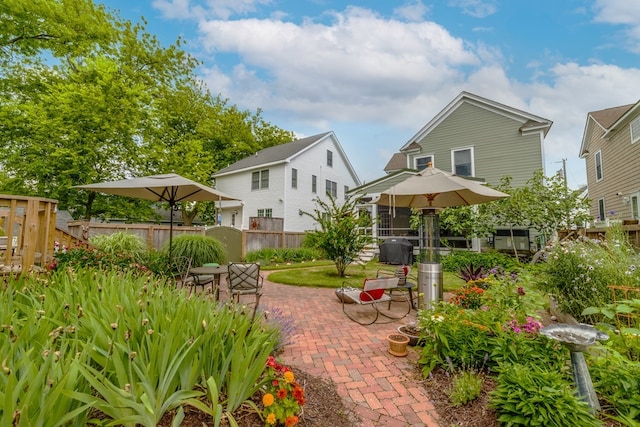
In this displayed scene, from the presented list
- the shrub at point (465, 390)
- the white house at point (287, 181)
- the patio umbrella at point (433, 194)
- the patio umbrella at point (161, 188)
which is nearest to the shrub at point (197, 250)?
the patio umbrella at point (161, 188)

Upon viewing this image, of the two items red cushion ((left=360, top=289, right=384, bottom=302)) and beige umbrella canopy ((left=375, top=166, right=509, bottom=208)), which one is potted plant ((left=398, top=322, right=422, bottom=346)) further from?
beige umbrella canopy ((left=375, top=166, right=509, bottom=208))

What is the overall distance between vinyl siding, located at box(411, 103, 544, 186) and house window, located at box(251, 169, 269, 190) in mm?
10628

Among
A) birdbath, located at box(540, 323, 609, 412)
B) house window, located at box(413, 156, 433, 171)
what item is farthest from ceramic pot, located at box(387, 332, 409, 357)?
house window, located at box(413, 156, 433, 171)

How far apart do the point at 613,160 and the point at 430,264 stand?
14964 mm

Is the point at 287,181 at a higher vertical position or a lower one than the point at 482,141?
lower

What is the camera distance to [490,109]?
14.2 m

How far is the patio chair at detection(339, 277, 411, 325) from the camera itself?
17.1ft

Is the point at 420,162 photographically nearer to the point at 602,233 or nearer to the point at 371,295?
the point at 602,233

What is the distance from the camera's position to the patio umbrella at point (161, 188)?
6.06 meters

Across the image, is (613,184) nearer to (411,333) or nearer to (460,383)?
(411,333)

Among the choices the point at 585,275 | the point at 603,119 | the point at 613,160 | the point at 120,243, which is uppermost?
the point at 603,119

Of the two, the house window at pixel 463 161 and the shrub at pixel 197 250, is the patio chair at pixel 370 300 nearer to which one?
the shrub at pixel 197 250

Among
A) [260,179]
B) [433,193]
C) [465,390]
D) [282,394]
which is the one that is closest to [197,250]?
[433,193]

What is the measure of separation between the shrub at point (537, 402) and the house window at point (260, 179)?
→ 19251 mm
